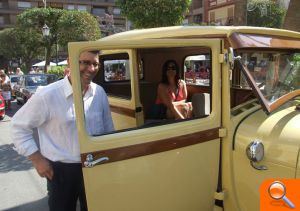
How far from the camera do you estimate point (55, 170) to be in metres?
2.57

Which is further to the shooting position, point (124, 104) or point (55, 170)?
point (124, 104)

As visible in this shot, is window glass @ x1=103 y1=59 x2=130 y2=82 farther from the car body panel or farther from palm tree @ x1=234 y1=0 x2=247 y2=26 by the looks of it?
palm tree @ x1=234 y1=0 x2=247 y2=26

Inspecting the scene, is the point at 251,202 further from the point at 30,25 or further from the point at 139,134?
the point at 30,25

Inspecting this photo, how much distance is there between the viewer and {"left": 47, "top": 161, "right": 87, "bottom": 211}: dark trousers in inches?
101

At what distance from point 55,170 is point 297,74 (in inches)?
85.5

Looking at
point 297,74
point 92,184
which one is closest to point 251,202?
point 92,184

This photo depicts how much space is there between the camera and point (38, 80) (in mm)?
15484

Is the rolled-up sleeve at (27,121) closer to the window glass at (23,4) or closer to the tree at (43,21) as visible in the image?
the tree at (43,21)

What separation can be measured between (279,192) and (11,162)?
5629mm

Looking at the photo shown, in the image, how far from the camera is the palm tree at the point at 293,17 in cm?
599

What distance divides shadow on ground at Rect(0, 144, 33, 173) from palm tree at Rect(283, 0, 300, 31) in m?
5.07

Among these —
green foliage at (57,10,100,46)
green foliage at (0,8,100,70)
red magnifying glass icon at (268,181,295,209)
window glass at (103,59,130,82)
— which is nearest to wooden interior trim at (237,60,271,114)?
red magnifying glass icon at (268,181,295,209)

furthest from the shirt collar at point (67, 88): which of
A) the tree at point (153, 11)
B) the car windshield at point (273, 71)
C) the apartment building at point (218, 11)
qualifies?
the apartment building at point (218, 11)

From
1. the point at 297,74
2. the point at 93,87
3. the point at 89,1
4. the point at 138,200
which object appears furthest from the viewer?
the point at 89,1
